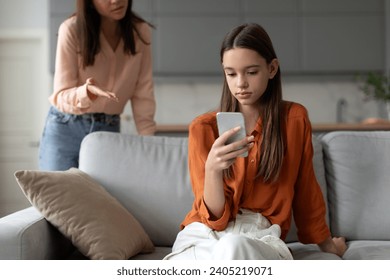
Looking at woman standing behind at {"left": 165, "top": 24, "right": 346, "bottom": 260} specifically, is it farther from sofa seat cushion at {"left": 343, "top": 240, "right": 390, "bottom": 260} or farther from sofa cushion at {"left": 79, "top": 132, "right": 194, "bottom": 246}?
sofa cushion at {"left": 79, "top": 132, "right": 194, "bottom": 246}

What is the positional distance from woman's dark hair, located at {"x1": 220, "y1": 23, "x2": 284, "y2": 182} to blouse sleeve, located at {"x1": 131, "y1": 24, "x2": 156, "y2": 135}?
25.0 inches

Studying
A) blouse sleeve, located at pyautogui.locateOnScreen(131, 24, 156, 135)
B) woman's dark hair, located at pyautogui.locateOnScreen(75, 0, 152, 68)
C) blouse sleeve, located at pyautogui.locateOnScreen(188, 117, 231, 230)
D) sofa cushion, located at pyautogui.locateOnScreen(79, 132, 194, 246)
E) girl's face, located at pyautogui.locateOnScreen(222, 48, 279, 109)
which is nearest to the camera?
girl's face, located at pyautogui.locateOnScreen(222, 48, 279, 109)

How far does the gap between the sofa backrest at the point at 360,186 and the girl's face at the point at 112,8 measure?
32.0 inches

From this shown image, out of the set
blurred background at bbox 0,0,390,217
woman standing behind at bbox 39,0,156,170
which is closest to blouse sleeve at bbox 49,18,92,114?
woman standing behind at bbox 39,0,156,170

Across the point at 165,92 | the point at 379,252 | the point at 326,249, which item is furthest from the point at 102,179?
the point at 165,92

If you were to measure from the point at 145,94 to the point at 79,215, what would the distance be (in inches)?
28.3

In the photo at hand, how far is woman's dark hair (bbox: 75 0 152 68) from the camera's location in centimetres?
199

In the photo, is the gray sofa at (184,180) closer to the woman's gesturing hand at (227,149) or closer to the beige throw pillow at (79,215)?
the beige throw pillow at (79,215)

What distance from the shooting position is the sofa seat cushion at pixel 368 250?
1.64m

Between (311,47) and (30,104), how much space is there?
2437 mm

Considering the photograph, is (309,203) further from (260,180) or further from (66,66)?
(66,66)

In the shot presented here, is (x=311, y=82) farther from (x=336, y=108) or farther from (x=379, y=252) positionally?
(x=379, y=252)

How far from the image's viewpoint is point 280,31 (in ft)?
15.2

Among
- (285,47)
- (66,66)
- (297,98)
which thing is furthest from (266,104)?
(297,98)
